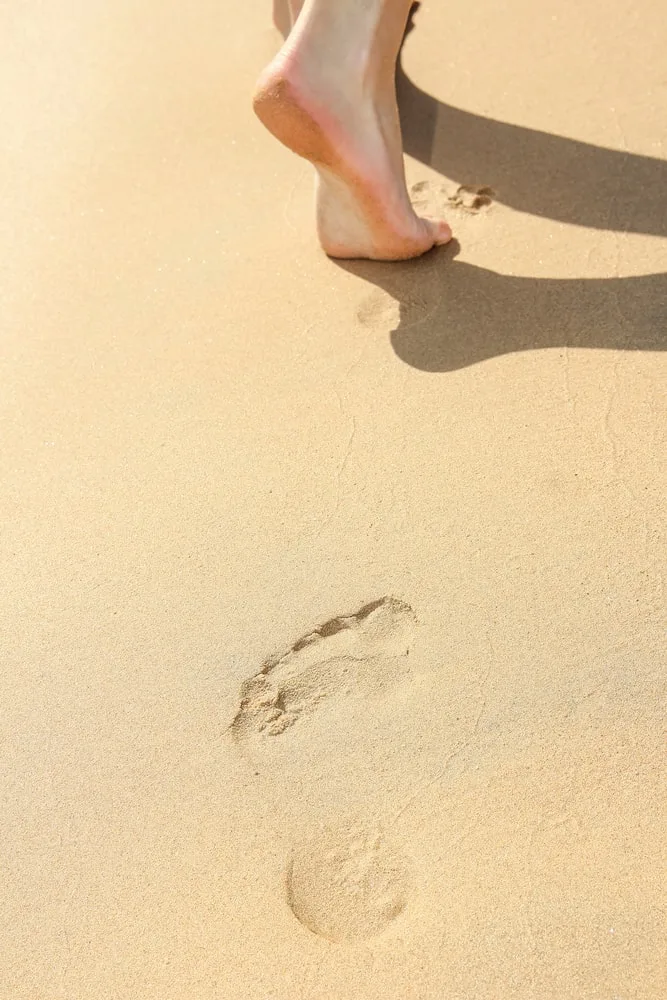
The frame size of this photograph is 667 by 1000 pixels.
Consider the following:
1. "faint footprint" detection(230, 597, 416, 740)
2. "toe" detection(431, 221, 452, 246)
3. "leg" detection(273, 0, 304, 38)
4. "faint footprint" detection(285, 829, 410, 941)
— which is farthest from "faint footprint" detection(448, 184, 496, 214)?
"faint footprint" detection(285, 829, 410, 941)

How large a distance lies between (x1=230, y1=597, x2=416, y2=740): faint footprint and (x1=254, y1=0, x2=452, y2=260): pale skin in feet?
2.58

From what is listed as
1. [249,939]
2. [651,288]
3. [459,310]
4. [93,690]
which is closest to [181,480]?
[93,690]

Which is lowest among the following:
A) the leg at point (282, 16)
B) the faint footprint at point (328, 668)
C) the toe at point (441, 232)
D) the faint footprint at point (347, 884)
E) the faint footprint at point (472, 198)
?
the faint footprint at point (347, 884)

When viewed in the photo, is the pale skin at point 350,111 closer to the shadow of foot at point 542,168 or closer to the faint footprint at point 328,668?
the shadow of foot at point 542,168

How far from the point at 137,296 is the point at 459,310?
656 millimetres

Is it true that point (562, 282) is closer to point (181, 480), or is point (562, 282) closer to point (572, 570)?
point (572, 570)

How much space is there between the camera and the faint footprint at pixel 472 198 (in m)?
2.16

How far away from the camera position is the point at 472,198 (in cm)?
218

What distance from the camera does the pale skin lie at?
180 cm

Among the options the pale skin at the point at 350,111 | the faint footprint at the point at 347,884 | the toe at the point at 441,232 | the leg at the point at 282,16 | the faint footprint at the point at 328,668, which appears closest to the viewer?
the faint footprint at the point at 347,884

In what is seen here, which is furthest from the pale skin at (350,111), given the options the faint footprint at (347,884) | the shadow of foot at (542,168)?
the faint footprint at (347,884)

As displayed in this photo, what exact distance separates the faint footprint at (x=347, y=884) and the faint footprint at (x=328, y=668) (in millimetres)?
191

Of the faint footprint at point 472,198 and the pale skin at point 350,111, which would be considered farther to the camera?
the faint footprint at point 472,198

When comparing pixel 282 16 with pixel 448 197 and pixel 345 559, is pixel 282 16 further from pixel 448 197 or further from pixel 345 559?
pixel 345 559
